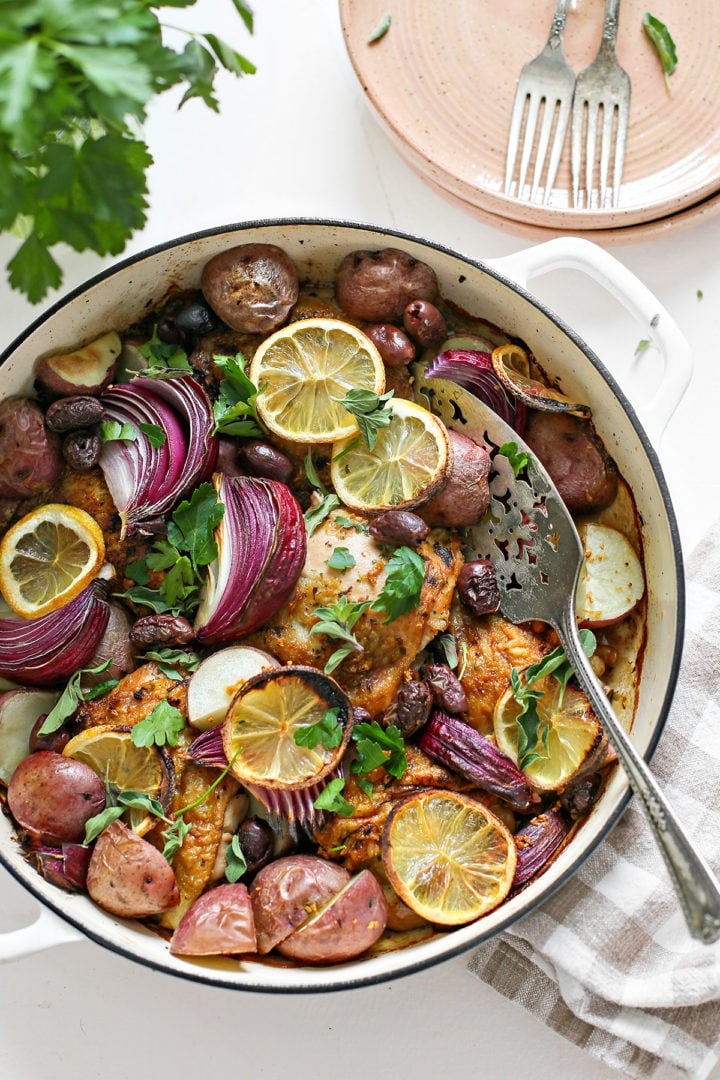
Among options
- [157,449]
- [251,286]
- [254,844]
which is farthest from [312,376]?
[254,844]

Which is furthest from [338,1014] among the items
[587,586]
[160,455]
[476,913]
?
[160,455]

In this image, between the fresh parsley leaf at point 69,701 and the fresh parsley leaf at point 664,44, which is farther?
the fresh parsley leaf at point 664,44

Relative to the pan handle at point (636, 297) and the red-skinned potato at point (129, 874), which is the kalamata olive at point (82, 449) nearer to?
the red-skinned potato at point (129, 874)

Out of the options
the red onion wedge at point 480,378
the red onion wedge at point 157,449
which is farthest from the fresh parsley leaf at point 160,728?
the red onion wedge at point 480,378

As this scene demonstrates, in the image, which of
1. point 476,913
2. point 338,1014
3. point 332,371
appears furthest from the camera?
point 338,1014

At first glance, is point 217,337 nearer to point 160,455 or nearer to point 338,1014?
point 160,455

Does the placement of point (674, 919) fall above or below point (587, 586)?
below
